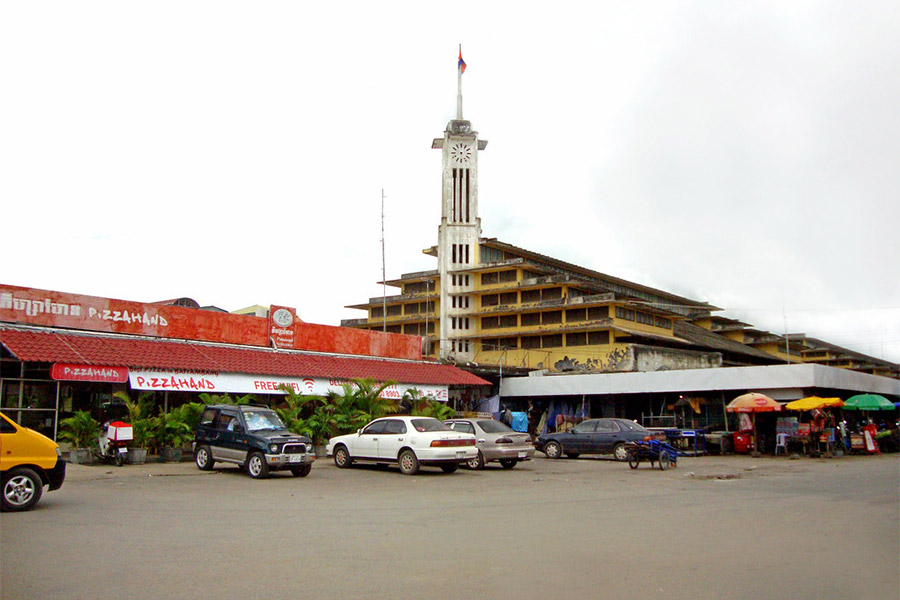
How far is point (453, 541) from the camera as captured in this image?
9.46m

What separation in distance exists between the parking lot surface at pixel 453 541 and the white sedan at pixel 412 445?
2.77 metres

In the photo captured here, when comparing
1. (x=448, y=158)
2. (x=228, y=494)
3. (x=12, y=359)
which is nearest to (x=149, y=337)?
(x=12, y=359)

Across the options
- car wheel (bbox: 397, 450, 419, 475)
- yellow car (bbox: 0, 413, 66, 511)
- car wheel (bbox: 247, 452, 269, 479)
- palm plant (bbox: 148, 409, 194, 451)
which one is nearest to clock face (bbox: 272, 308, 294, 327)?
palm plant (bbox: 148, 409, 194, 451)

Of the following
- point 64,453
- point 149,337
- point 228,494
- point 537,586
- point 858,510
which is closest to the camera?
point 537,586

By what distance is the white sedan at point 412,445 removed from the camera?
65.3ft

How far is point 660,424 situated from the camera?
125 ft

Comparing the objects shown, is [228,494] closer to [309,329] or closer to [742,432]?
[309,329]

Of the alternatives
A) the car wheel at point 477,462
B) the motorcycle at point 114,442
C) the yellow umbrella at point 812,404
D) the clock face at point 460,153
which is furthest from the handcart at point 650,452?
the clock face at point 460,153

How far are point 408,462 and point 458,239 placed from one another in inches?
1768

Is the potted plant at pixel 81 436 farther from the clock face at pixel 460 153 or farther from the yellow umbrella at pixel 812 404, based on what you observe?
the clock face at pixel 460 153

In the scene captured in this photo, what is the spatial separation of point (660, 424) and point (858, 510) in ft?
85.9

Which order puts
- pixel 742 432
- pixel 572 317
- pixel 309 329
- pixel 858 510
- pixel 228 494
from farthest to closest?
1. pixel 572 317
2. pixel 309 329
3. pixel 742 432
4. pixel 228 494
5. pixel 858 510

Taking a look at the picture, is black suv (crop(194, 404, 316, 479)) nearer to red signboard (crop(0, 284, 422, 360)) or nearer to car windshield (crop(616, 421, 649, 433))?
red signboard (crop(0, 284, 422, 360))

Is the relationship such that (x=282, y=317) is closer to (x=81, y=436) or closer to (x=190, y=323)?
(x=190, y=323)
